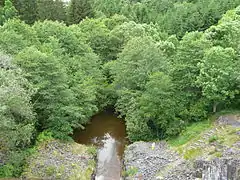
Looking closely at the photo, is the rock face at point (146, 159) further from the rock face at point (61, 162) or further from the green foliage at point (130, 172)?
the rock face at point (61, 162)

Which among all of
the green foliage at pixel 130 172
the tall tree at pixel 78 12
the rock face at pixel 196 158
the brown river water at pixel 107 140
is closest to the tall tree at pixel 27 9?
the tall tree at pixel 78 12

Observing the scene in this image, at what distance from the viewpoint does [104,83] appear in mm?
52938

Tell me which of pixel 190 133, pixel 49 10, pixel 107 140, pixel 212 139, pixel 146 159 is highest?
pixel 49 10

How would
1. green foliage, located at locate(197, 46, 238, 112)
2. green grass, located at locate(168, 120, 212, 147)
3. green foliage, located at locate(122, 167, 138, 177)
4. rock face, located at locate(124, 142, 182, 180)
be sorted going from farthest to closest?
1. green grass, located at locate(168, 120, 212, 147)
2. green foliage, located at locate(197, 46, 238, 112)
3. green foliage, located at locate(122, 167, 138, 177)
4. rock face, located at locate(124, 142, 182, 180)

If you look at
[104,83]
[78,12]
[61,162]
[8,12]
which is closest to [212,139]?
[61,162]

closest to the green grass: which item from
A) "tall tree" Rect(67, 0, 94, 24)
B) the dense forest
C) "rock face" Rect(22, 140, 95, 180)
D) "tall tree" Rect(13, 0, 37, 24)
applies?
the dense forest

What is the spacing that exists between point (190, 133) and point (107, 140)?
1083cm

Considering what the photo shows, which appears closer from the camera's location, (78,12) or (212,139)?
(212,139)

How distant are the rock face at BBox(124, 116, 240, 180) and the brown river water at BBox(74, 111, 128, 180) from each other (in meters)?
1.60

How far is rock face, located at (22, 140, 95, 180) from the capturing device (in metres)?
36.2

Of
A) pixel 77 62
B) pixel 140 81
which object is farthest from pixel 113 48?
pixel 140 81

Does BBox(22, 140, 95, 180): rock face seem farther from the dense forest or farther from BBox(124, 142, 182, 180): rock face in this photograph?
BBox(124, 142, 182, 180): rock face

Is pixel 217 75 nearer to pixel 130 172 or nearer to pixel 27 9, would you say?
pixel 130 172

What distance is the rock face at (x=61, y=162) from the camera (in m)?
36.2
